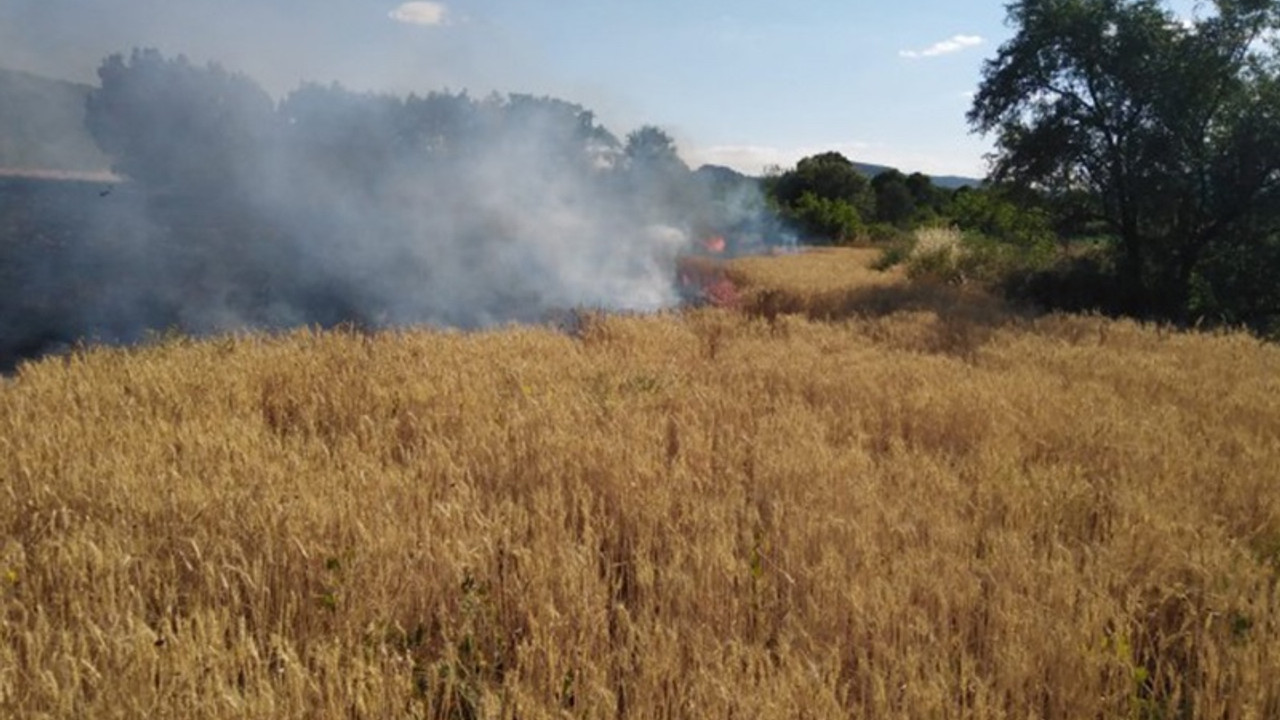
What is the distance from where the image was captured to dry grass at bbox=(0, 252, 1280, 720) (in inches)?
92.4

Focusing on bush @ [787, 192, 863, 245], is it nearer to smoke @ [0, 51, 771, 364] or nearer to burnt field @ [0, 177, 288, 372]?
smoke @ [0, 51, 771, 364]

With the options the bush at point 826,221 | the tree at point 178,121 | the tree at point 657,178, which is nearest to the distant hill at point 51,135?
the tree at point 178,121

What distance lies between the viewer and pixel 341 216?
21984mm

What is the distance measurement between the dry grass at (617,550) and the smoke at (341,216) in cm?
837

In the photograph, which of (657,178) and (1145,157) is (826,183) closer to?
(657,178)

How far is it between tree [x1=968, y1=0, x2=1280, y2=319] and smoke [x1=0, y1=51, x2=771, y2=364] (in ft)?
28.3

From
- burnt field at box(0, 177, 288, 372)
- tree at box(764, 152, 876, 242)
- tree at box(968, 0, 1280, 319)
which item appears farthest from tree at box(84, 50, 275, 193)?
tree at box(764, 152, 876, 242)

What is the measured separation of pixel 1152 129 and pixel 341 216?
19726 millimetres

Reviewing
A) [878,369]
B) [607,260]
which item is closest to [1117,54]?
[878,369]

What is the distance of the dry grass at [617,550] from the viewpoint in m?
2.35

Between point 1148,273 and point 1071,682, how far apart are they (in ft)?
50.9

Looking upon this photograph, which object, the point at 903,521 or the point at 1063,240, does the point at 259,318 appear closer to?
the point at 903,521

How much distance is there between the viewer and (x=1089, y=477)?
4.54 m

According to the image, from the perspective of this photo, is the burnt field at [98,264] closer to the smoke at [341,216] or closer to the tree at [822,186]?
the smoke at [341,216]
